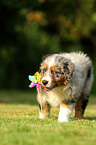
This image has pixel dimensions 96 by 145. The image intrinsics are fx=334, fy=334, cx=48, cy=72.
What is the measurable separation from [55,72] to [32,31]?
20.8m

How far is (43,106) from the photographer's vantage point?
7.79m

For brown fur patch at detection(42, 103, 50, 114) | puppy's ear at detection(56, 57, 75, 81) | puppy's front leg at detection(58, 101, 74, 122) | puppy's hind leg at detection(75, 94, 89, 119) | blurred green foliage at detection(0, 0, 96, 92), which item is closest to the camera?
puppy's ear at detection(56, 57, 75, 81)

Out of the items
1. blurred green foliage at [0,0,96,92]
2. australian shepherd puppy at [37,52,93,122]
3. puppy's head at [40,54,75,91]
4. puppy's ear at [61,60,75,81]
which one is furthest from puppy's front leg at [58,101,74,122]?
blurred green foliage at [0,0,96,92]

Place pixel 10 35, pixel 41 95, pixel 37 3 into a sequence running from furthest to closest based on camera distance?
A: pixel 10 35 → pixel 37 3 → pixel 41 95

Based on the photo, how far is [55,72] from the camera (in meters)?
7.05

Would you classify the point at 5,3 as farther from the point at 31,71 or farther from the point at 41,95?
the point at 31,71

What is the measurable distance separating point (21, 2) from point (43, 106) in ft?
28.6

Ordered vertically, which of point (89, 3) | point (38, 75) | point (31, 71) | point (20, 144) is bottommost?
point (20, 144)

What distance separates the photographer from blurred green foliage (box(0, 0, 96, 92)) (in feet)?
54.0

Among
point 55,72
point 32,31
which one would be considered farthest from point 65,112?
point 32,31

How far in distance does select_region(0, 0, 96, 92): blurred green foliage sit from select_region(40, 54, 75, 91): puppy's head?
8.16 meters

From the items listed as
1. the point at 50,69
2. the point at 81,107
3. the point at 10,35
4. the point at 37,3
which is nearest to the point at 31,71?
the point at 10,35

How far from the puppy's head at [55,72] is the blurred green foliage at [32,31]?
816 cm

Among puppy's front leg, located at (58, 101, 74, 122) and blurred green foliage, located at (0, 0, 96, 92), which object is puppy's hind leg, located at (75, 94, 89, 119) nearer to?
puppy's front leg, located at (58, 101, 74, 122)
